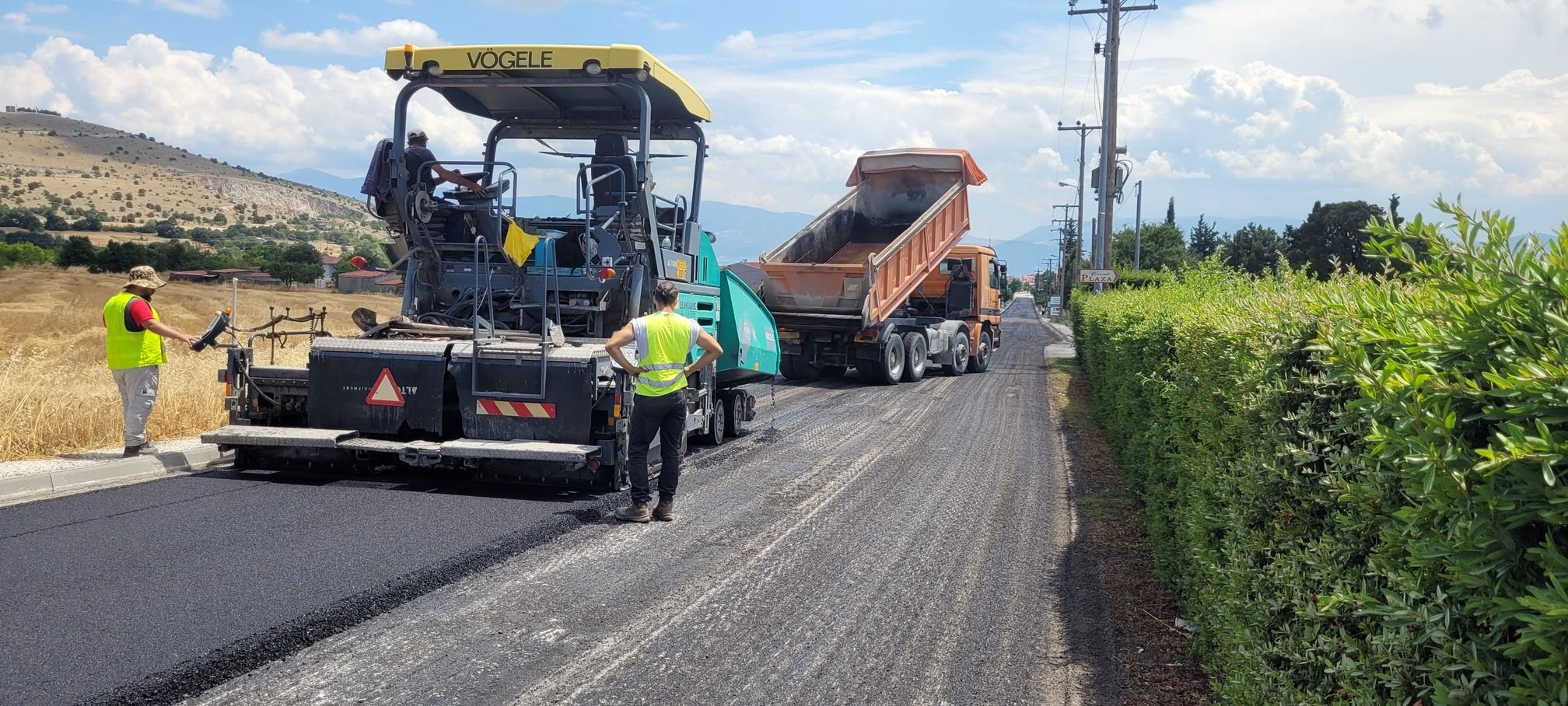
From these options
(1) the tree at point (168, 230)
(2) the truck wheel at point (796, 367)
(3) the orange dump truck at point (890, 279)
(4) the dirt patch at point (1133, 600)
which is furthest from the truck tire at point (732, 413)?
(1) the tree at point (168, 230)

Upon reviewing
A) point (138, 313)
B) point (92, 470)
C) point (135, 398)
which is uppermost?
point (138, 313)

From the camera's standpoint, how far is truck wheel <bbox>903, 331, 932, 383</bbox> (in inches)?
703

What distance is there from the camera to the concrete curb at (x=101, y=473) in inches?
275

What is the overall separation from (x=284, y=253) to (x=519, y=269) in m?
47.6

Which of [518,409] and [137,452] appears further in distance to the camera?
[137,452]

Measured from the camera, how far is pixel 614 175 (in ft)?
28.2

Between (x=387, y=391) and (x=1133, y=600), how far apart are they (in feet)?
16.6

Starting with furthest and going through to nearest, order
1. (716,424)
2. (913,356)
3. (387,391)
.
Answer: (913,356) → (716,424) → (387,391)

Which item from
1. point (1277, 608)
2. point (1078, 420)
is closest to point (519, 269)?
point (1277, 608)

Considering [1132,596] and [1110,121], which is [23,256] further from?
[1132,596]

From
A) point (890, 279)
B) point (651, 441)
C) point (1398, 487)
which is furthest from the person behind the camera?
point (890, 279)

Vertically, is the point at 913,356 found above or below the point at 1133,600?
above

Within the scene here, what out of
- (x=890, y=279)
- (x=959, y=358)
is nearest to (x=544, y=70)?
(x=890, y=279)

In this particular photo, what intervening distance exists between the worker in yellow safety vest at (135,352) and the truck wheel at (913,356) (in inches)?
461
